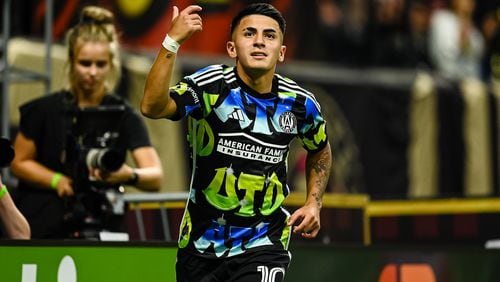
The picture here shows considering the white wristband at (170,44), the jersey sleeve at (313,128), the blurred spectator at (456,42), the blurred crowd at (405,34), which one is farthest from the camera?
the blurred spectator at (456,42)

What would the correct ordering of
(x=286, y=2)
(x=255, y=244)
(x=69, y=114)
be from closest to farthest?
(x=255, y=244) → (x=69, y=114) → (x=286, y=2)

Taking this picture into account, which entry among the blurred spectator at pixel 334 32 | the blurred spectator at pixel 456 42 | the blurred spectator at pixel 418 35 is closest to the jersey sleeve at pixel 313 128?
the blurred spectator at pixel 334 32

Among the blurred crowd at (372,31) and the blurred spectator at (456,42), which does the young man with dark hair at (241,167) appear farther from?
the blurred spectator at (456,42)

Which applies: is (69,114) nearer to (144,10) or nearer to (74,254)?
(74,254)

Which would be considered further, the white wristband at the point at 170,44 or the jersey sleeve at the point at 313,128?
the jersey sleeve at the point at 313,128

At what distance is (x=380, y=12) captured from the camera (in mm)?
20562

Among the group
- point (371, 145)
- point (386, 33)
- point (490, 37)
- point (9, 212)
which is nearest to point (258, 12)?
point (9, 212)

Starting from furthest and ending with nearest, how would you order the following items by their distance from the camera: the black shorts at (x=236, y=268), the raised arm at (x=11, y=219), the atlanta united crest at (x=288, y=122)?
the raised arm at (x=11, y=219) → the atlanta united crest at (x=288, y=122) → the black shorts at (x=236, y=268)

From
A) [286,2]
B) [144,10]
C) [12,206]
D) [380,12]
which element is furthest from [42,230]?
[380,12]

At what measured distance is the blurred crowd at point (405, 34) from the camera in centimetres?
1967

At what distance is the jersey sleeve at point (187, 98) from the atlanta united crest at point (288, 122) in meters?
0.44

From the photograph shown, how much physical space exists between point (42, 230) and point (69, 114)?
80 cm

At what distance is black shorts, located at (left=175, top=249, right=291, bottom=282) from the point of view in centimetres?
787

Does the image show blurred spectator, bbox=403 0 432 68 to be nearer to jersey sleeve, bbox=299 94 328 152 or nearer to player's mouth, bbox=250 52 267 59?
jersey sleeve, bbox=299 94 328 152
